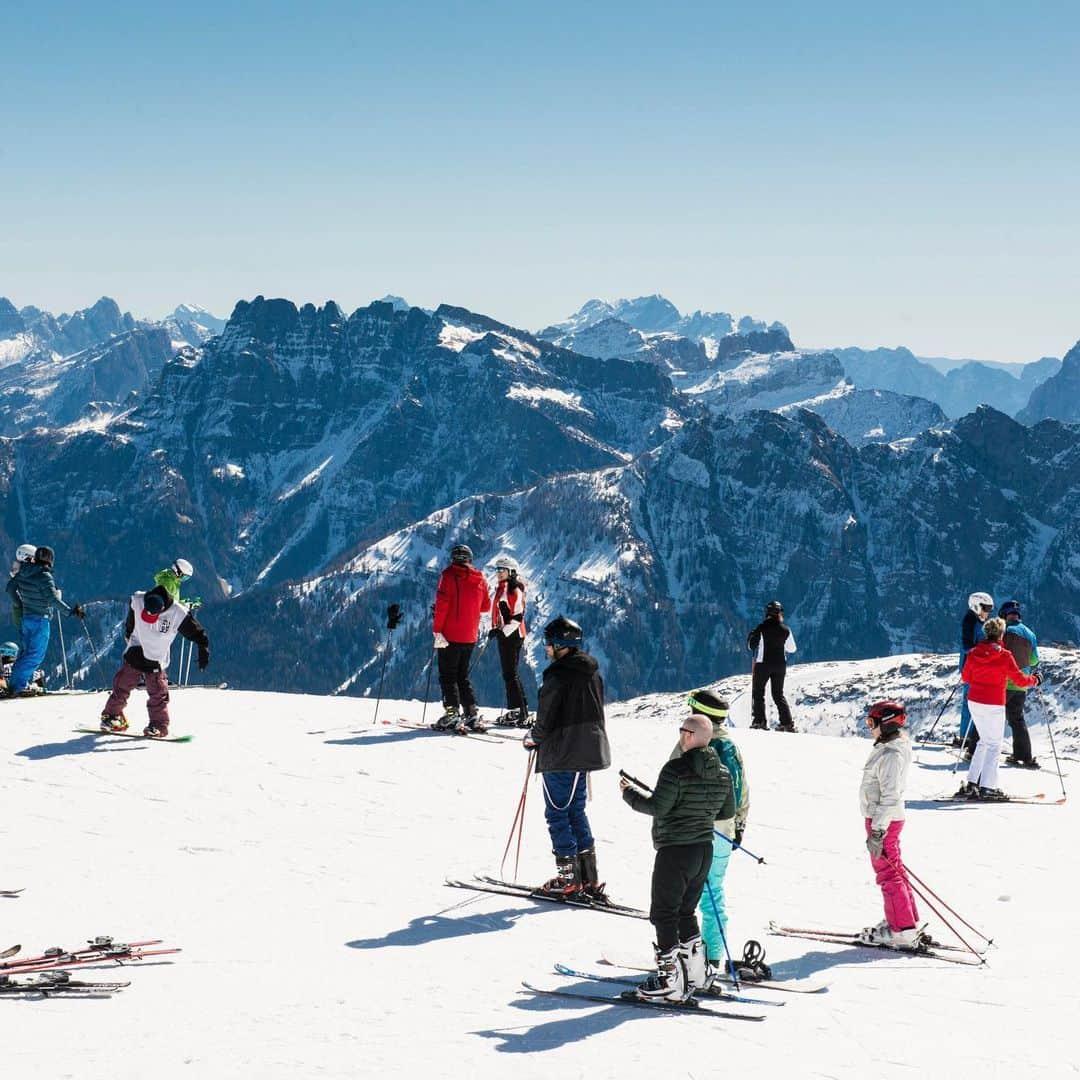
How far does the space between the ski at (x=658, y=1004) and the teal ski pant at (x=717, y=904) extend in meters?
0.71

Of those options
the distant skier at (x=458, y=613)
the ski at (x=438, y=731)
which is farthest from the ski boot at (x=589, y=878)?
the ski at (x=438, y=731)

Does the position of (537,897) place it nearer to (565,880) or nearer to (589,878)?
(565,880)

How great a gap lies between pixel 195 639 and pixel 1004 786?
14.9 m

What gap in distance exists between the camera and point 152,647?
21.1 m

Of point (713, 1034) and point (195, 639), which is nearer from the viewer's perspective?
point (713, 1034)

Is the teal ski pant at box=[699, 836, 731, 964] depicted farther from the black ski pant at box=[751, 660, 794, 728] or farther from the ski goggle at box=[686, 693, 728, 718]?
the black ski pant at box=[751, 660, 794, 728]

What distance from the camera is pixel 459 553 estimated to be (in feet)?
73.9

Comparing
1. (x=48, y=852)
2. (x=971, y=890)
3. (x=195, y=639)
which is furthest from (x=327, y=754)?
(x=971, y=890)

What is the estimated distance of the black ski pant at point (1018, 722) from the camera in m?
25.0

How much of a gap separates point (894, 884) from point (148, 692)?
1376 centimetres

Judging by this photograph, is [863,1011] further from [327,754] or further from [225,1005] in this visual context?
[327,754]

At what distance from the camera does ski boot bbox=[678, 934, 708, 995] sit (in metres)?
11.1

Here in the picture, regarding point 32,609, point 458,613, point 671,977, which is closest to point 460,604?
point 458,613

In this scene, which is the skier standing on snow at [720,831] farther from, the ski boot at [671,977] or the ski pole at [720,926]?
the ski boot at [671,977]
